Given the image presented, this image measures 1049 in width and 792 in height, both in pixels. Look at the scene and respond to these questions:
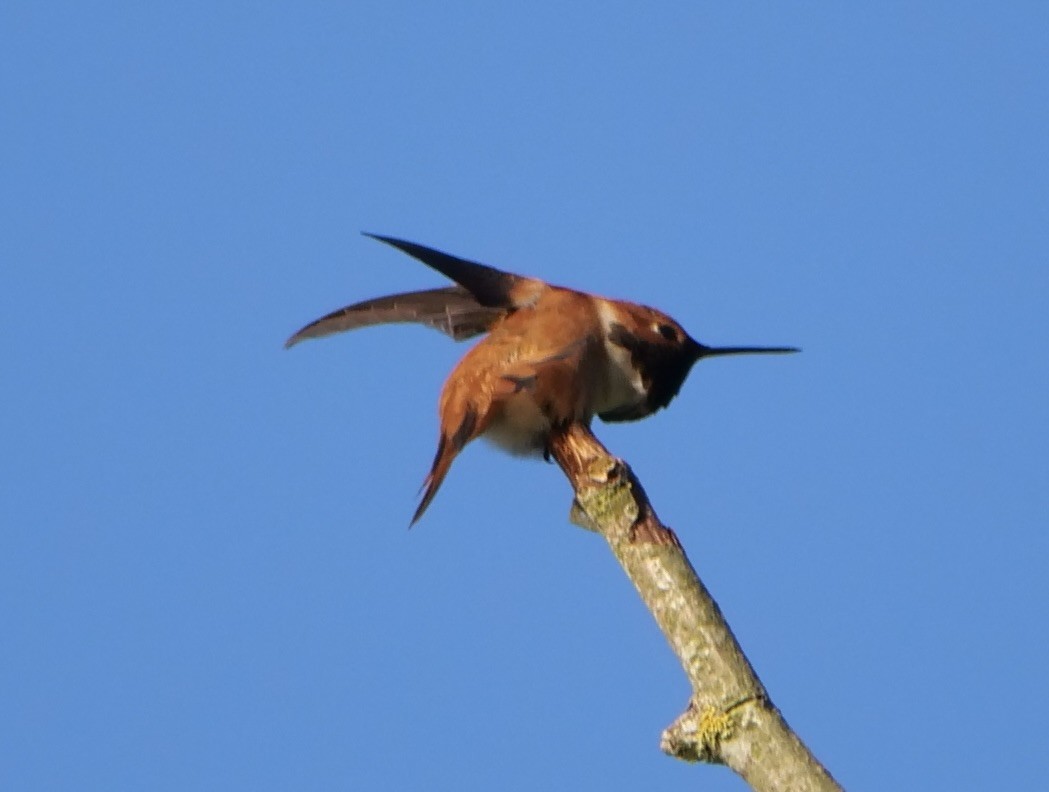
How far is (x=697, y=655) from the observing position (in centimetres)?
373

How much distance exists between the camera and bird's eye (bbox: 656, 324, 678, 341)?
6238 millimetres

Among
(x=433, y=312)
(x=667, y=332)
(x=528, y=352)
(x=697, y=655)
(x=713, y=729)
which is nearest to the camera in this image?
(x=713, y=729)

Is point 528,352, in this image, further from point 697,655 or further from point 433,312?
point 697,655

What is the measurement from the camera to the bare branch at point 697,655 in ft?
11.2

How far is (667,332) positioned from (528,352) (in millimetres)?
811

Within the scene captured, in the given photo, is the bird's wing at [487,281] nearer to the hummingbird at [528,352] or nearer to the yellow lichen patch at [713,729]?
the hummingbird at [528,352]

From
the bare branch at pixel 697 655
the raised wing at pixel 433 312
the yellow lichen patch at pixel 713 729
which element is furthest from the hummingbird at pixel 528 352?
the yellow lichen patch at pixel 713 729

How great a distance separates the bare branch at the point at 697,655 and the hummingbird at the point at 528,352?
96 cm

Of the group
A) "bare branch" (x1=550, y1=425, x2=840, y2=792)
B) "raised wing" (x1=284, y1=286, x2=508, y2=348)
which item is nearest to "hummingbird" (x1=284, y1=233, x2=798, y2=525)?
"raised wing" (x1=284, y1=286, x2=508, y2=348)

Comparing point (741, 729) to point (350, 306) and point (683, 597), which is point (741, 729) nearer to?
point (683, 597)

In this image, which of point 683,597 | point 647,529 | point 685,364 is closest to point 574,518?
point 647,529

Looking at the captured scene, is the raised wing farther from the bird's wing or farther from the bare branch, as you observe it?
the bare branch

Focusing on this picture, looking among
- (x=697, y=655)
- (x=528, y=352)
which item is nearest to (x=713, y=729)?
(x=697, y=655)

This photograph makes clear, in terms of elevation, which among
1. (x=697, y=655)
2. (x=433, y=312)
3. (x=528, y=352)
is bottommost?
(x=697, y=655)
